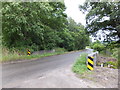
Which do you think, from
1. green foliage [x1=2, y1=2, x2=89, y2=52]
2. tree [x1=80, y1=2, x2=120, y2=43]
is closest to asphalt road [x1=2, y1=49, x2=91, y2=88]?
green foliage [x1=2, y1=2, x2=89, y2=52]

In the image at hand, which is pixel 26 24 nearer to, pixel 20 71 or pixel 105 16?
pixel 20 71

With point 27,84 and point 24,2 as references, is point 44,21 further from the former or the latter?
point 27,84

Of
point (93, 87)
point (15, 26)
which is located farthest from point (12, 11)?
point (93, 87)

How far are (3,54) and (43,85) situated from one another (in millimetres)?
5469

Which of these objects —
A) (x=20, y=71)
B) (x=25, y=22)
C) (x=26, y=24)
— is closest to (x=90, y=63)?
(x=20, y=71)

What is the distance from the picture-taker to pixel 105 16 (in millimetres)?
10562

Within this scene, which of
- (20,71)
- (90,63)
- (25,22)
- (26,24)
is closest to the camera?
(20,71)

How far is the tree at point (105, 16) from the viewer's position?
8.41 m

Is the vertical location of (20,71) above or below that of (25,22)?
below

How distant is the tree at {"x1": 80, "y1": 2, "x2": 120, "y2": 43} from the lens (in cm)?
841

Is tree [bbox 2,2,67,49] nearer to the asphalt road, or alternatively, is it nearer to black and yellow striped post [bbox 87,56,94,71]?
the asphalt road

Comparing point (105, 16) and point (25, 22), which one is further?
point (105, 16)

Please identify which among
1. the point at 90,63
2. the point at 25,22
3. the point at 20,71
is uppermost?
the point at 25,22

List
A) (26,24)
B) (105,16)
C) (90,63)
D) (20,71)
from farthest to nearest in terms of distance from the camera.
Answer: (105,16) < (26,24) < (90,63) < (20,71)
